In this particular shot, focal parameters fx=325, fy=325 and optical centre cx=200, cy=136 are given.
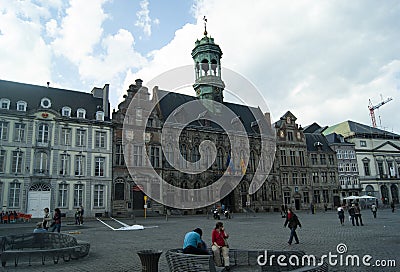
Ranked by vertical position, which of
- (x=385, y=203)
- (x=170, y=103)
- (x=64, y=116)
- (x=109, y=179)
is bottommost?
(x=385, y=203)

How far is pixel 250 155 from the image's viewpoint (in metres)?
56.0

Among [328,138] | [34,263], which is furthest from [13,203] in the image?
[328,138]

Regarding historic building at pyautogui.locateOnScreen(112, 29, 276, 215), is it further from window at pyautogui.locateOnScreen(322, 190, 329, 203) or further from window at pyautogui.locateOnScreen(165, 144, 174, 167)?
window at pyautogui.locateOnScreen(322, 190, 329, 203)

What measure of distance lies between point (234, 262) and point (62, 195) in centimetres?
3341

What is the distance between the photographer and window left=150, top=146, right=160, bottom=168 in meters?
44.9

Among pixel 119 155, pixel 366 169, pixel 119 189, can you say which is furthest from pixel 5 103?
pixel 366 169

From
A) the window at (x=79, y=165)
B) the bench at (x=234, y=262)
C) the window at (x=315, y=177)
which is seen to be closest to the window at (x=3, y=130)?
the window at (x=79, y=165)

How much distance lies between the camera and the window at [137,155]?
142 ft

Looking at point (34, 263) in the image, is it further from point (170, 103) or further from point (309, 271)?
point (170, 103)

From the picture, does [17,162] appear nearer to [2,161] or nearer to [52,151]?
[2,161]

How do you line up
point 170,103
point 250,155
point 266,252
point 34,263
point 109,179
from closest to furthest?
point 266,252 → point 34,263 → point 109,179 → point 170,103 → point 250,155

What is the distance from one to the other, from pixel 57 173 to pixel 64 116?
23.0 ft

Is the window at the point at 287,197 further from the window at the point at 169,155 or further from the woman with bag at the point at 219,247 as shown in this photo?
the woman with bag at the point at 219,247

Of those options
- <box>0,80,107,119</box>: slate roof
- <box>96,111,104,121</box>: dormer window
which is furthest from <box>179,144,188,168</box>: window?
<box>0,80,107,119</box>: slate roof
